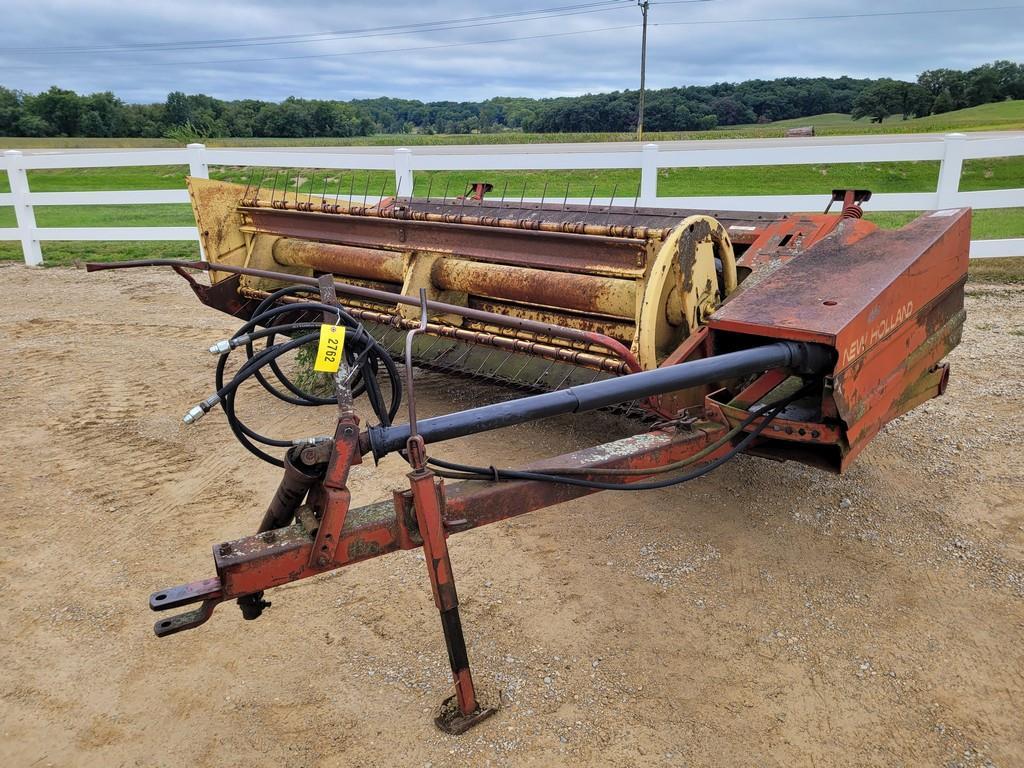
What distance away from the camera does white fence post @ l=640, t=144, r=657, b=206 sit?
791cm

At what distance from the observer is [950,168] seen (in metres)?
7.98

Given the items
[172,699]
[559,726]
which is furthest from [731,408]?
[172,699]

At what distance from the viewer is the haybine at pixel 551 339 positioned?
2.31 metres

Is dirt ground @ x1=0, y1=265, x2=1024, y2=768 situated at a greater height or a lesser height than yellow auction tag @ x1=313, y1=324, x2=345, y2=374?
lesser

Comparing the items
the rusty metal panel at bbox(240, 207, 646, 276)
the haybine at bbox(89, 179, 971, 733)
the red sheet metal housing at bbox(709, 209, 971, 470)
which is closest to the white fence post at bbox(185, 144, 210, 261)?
the haybine at bbox(89, 179, 971, 733)

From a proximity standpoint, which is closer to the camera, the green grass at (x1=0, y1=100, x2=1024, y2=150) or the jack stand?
the jack stand

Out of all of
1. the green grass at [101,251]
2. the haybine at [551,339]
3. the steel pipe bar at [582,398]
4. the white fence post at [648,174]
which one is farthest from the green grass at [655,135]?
the steel pipe bar at [582,398]

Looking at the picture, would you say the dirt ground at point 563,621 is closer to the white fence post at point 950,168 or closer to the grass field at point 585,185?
the white fence post at point 950,168

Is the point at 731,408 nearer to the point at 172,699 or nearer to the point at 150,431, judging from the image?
the point at 172,699

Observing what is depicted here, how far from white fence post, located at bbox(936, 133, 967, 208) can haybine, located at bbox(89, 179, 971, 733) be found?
4.50m

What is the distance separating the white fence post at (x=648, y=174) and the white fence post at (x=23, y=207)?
8066mm

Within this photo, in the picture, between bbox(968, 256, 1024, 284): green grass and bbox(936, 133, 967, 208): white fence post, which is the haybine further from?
bbox(968, 256, 1024, 284): green grass

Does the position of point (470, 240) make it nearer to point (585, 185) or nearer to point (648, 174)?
point (648, 174)

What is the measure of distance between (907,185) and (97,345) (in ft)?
46.5
